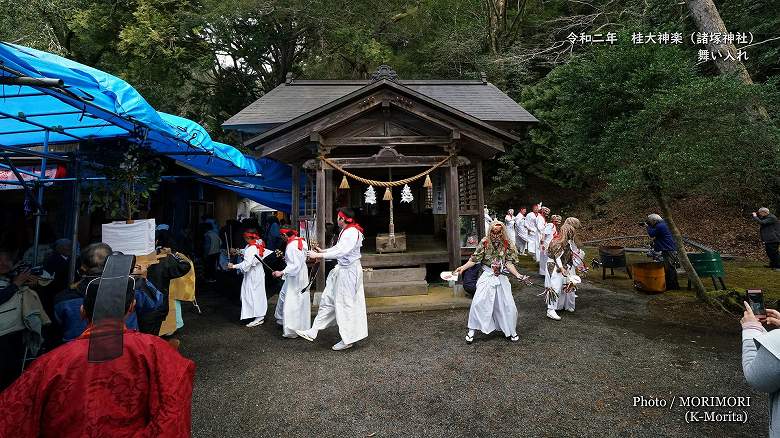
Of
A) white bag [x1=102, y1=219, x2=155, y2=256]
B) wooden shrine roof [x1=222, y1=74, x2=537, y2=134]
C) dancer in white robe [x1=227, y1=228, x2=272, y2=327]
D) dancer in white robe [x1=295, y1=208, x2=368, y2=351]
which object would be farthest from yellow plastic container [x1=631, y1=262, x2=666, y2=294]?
white bag [x1=102, y1=219, x2=155, y2=256]

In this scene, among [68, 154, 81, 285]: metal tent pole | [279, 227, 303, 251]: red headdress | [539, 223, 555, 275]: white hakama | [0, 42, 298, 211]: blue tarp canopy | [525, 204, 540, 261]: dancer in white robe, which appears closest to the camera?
[0, 42, 298, 211]: blue tarp canopy

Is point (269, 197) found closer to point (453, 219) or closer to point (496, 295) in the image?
point (453, 219)

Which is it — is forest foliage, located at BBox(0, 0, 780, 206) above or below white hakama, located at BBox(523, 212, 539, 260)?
above

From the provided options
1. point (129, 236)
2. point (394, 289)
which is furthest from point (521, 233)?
point (129, 236)

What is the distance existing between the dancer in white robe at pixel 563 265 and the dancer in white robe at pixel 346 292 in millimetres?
3790

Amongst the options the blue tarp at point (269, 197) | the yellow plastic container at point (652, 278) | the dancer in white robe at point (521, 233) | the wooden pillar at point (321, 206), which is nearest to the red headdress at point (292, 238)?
the wooden pillar at point (321, 206)

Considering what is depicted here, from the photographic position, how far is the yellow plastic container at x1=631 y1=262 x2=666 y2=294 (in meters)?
8.30

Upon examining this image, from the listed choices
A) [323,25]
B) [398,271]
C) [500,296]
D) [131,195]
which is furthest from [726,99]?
[323,25]

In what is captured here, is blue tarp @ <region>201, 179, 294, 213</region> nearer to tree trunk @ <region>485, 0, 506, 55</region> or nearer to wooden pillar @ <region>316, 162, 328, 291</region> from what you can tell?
wooden pillar @ <region>316, 162, 328, 291</region>

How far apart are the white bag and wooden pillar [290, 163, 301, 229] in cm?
380

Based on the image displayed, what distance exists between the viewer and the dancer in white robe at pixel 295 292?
611cm

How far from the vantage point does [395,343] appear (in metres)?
5.79

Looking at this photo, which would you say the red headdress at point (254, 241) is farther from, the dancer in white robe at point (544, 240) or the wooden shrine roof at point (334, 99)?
the dancer in white robe at point (544, 240)

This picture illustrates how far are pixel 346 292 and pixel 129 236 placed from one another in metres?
3.05
